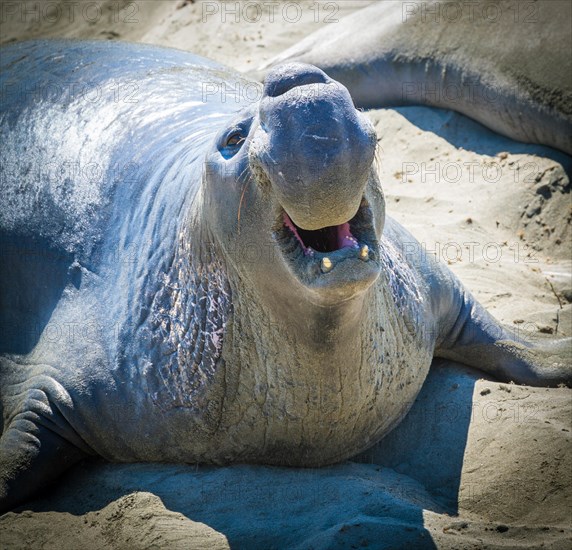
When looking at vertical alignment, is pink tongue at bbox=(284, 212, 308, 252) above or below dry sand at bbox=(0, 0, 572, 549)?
above

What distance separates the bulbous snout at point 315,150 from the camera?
262 centimetres

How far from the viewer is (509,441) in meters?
3.76

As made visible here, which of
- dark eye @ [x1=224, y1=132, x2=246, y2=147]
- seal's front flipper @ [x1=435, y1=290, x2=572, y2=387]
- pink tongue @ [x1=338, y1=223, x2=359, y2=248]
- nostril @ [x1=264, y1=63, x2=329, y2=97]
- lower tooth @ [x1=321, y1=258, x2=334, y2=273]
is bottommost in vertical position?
seal's front flipper @ [x1=435, y1=290, x2=572, y2=387]

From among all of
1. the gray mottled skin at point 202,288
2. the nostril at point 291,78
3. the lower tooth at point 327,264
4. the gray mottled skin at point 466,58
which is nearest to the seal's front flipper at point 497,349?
the gray mottled skin at point 202,288

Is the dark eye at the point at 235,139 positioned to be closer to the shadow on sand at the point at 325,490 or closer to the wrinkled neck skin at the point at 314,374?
the wrinkled neck skin at the point at 314,374

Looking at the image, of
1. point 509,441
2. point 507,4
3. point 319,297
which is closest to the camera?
point 319,297

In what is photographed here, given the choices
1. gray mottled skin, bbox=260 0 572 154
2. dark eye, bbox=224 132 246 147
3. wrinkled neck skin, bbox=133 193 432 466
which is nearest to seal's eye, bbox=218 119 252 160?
dark eye, bbox=224 132 246 147

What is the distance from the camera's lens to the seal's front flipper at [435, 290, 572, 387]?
14.0 ft

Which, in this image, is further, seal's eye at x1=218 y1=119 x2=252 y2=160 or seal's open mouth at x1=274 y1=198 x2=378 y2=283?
seal's eye at x1=218 y1=119 x2=252 y2=160

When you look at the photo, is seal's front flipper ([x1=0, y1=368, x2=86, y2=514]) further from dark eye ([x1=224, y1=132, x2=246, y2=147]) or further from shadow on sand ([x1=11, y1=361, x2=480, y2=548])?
dark eye ([x1=224, y1=132, x2=246, y2=147])

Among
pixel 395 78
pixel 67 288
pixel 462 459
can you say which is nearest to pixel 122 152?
pixel 67 288

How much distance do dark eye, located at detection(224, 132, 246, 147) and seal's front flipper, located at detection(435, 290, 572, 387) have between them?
168 cm

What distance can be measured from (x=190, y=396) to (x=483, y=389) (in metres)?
1.43

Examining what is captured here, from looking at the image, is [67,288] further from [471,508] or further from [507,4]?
[507,4]
